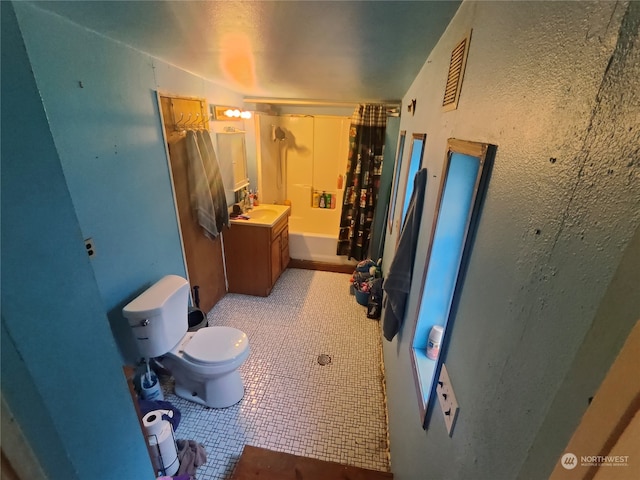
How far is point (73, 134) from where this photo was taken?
53.6 inches

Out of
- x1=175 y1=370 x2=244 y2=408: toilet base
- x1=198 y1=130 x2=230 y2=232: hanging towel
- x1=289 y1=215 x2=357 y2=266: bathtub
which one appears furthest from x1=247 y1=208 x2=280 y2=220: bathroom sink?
x1=175 y1=370 x2=244 y2=408: toilet base

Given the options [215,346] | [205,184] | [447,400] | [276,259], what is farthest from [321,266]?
[447,400]

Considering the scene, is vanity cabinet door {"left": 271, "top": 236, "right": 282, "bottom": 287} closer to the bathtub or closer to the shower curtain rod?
the bathtub

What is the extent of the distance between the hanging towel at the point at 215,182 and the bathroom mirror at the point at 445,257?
2065 millimetres

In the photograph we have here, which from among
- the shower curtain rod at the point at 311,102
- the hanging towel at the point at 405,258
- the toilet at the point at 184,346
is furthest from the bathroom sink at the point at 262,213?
the hanging towel at the point at 405,258

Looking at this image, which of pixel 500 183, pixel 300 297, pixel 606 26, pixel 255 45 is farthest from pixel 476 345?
pixel 300 297

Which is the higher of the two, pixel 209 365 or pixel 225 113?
pixel 225 113

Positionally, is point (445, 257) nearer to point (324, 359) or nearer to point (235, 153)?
point (324, 359)

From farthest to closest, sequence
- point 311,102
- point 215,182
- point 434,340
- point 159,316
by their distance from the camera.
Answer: point 311,102 < point 215,182 < point 159,316 < point 434,340

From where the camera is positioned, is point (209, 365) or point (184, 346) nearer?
point (209, 365)

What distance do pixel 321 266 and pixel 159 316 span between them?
242 centimetres

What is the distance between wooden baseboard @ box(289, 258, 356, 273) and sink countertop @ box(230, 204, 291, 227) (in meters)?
0.80

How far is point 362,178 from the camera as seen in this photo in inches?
136

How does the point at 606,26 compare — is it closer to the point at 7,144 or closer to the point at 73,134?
the point at 7,144
